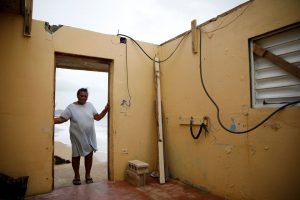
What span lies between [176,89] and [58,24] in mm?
2496

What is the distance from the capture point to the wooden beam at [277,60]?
259 cm

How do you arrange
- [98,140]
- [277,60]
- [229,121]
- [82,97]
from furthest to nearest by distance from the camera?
[98,140]
[82,97]
[229,121]
[277,60]

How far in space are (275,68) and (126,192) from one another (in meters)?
2.95

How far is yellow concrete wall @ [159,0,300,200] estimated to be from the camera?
8.65 feet

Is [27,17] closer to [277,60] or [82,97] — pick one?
[82,97]

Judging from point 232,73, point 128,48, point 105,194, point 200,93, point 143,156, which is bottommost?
point 105,194

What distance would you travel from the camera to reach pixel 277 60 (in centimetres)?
276

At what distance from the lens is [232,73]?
3.29m

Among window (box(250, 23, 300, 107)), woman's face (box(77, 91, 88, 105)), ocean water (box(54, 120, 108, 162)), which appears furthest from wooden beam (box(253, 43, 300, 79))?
ocean water (box(54, 120, 108, 162))

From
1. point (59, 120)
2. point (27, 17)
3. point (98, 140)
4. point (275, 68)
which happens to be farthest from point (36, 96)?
point (98, 140)

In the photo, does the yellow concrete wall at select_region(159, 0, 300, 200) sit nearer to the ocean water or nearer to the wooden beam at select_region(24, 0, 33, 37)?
the wooden beam at select_region(24, 0, 33, 37)

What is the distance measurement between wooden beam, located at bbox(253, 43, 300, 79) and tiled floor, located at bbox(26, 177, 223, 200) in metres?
2.13

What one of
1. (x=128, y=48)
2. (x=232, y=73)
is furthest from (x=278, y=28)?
(x=128, y=48)

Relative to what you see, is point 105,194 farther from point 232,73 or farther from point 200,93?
point 232,73
